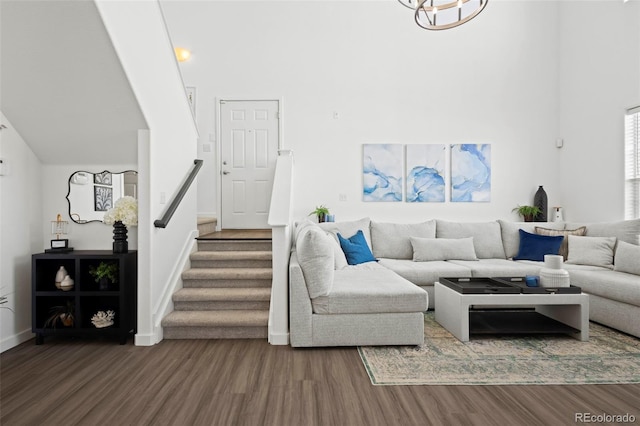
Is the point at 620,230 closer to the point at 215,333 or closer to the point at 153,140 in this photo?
the point at 215,333

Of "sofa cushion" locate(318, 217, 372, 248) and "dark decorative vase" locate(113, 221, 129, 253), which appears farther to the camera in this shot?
"sofa cushion" locate(318, 217, 372, 248)

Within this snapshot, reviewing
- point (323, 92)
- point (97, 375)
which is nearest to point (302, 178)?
point (323, 92)

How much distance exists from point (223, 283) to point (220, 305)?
0.95 feet

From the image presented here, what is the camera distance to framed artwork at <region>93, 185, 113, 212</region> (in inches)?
132

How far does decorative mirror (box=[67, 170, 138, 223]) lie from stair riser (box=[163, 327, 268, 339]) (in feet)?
4.22

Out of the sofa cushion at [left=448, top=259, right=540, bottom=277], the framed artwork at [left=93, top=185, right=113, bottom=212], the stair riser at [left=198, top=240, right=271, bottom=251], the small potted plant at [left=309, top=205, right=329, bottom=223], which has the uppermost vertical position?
the framed artwork at [left=93, top=185, right=113, bottom=212]

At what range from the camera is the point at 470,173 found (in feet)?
17.9

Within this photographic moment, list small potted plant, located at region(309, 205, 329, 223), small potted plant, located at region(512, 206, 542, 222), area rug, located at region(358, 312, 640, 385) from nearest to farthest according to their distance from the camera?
area rug, located at region(358, 312, 640, 385) < small potted plant, located at region(309, 205, 329, 223) < small potted plant, located at region(512, 206, 542, 222)

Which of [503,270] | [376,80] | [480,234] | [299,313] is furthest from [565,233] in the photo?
[299,313]

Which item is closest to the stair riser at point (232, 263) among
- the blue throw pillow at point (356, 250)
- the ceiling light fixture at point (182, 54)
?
the blue throw pillow at point (356, 250)

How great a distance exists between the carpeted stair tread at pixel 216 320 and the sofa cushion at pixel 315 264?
0.63m

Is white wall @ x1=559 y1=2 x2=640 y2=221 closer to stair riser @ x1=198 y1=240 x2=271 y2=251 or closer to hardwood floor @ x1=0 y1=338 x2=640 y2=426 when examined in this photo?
hardwood floor @ x1=0 y1=338 x2=640 y2=426

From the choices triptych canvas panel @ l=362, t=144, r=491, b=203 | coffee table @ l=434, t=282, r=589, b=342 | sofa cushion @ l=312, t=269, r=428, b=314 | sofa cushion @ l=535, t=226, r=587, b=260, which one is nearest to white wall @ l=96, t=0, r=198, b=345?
sofa cushion @ l=312, t=269, r=428, b=314

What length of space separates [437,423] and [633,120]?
458 cm
